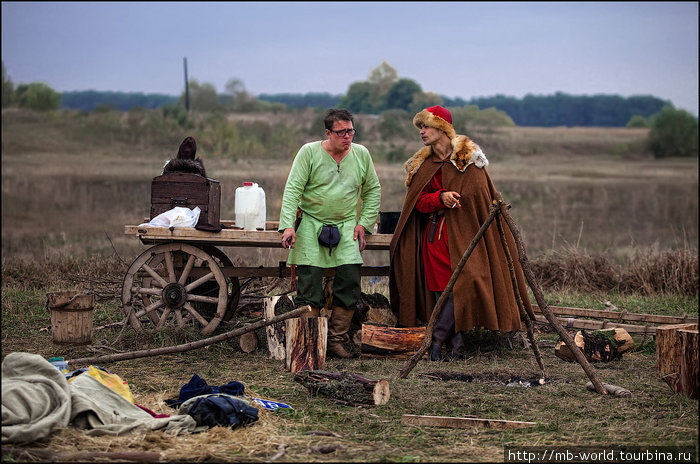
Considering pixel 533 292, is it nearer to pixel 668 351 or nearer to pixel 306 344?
pixel 668 351

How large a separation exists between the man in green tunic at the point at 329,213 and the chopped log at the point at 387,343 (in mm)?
225

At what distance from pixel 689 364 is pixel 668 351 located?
213mm

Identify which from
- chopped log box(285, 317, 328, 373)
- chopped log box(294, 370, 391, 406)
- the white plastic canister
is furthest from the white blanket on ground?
the white plastic canister

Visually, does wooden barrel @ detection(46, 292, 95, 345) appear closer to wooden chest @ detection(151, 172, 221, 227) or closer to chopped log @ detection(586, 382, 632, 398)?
wooden chest @ detection(151, 172, 221, 227)

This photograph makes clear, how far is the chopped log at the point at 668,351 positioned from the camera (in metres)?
5.51

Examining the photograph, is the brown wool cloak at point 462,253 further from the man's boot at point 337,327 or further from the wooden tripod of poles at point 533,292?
the wooden tripod of poles at point 533,292

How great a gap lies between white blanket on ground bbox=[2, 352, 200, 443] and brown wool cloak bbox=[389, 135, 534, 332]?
2.96 meters

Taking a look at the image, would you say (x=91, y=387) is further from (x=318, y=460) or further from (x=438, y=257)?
(x=438, y=257)

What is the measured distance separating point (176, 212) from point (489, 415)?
3342 mm

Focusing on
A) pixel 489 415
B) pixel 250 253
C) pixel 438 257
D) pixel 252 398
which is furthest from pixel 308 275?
pixel 250 253

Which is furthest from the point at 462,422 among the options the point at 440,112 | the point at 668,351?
the point at 440,112

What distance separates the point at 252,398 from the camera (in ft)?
17.2

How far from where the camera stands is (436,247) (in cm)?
694

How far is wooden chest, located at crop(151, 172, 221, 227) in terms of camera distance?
23.3 ft
